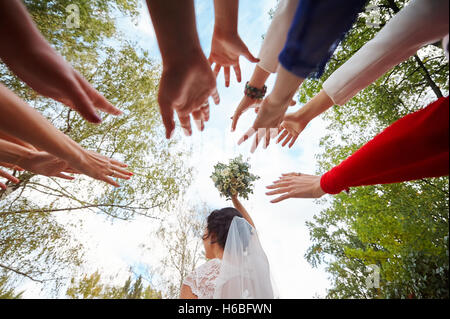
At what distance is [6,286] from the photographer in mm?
3193

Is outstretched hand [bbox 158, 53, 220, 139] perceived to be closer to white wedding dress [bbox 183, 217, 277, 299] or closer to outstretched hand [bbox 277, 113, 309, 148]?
outstretched hand [bbox 277, 113, 309, 148]

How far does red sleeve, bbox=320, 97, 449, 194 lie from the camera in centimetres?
78

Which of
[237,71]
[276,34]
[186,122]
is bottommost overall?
[186,122]

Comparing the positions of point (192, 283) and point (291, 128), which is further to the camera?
point (192, 283)

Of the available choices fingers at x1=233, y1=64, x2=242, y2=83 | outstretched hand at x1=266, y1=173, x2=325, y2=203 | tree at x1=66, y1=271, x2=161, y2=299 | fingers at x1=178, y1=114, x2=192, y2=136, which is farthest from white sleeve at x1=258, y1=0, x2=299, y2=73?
tree at x1=66, y1=271, x2=161, y2=299

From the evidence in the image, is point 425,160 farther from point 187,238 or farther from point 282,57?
point 187,238

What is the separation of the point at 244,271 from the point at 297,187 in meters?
1.27

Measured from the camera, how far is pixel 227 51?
4.12 ft

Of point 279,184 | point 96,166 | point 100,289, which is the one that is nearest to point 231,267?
point 279,184

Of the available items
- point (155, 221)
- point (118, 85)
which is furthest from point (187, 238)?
point (118, 85)

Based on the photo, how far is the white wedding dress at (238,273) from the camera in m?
1.99

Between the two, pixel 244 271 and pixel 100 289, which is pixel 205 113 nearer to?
pixel 244 271

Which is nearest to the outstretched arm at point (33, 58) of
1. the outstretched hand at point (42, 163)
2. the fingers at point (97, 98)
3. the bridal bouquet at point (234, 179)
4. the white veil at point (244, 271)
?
the fingers at point (97, 98)
